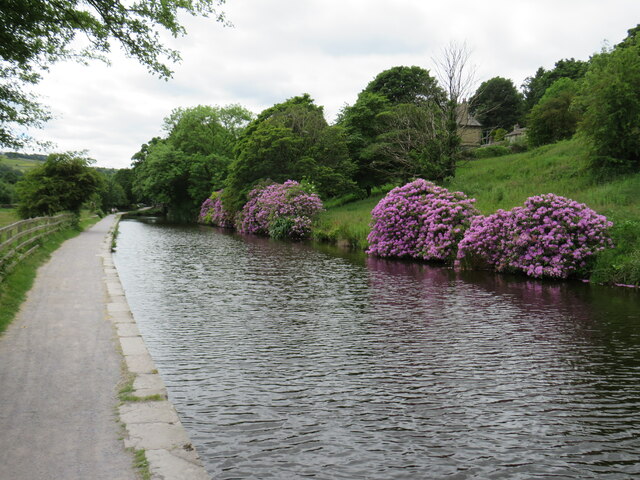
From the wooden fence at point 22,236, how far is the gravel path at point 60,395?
9.20 feet

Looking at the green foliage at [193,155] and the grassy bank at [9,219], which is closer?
the grassy bank at [9,219]

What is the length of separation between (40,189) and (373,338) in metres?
27.6

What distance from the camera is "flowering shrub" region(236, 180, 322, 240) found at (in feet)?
107

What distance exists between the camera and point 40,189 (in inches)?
1166

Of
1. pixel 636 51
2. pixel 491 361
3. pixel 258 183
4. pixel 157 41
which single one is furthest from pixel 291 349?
pixel 258 183

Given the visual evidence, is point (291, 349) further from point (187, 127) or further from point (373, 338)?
point (187, 127)

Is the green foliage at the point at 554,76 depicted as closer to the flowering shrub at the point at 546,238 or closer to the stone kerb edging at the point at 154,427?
the flowering shrub at the point at 546,238

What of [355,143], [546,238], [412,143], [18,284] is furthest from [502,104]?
[18,284]

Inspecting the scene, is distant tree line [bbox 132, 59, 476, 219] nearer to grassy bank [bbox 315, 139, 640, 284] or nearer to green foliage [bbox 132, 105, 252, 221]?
grassy bank [bbox 315, 139, 640, 284]

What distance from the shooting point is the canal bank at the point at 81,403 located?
3762mm

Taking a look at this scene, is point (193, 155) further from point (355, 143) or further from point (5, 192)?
point (5, 192)

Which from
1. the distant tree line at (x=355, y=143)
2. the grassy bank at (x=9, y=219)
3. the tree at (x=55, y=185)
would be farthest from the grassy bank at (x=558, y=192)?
the grassy bank at (x=9, y=219)

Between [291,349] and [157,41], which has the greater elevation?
[157,41]

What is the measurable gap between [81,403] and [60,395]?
0.38 metres
